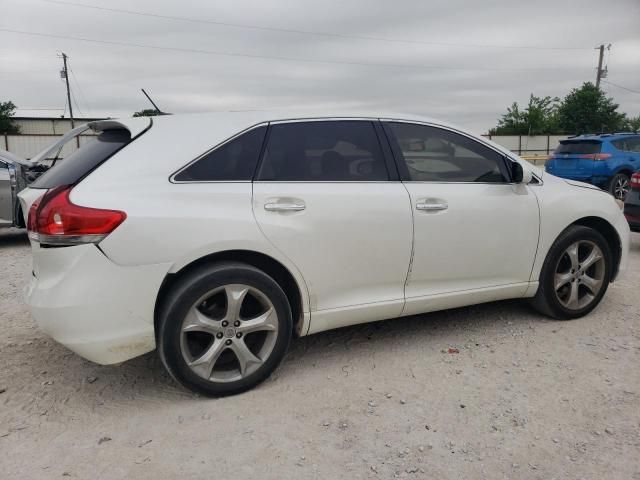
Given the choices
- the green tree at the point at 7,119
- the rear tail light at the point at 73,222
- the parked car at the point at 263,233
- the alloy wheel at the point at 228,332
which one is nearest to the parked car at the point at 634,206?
the parked car at the point at 263,233

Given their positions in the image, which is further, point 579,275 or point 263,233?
point 579,275

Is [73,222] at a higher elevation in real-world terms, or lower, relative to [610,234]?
higher

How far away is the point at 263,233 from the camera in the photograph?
2.99 meters

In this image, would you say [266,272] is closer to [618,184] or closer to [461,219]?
[461,219]

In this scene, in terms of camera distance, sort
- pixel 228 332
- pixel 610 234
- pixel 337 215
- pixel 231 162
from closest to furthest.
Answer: pixel 228 332
pixel 231 162
pixel 337 215
pixel 610 234

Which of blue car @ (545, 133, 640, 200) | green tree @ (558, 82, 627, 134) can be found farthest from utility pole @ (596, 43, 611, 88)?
blue car @ (545, 133, 640, 200)

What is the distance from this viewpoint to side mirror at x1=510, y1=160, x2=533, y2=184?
379 cm

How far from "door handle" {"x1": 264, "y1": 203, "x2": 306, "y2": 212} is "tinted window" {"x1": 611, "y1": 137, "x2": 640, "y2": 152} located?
11.6 m

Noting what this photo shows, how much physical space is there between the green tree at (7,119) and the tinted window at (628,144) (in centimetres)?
4890

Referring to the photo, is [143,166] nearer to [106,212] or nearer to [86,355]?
[106,212]

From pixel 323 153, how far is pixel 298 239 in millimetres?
617

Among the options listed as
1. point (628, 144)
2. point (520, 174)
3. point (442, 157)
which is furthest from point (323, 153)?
point (628, 144)

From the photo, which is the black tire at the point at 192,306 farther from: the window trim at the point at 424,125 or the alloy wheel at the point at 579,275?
the alloy wheel at the point at 579,275

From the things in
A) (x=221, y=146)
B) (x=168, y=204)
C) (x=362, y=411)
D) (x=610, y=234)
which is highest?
(x=221, y=146)
